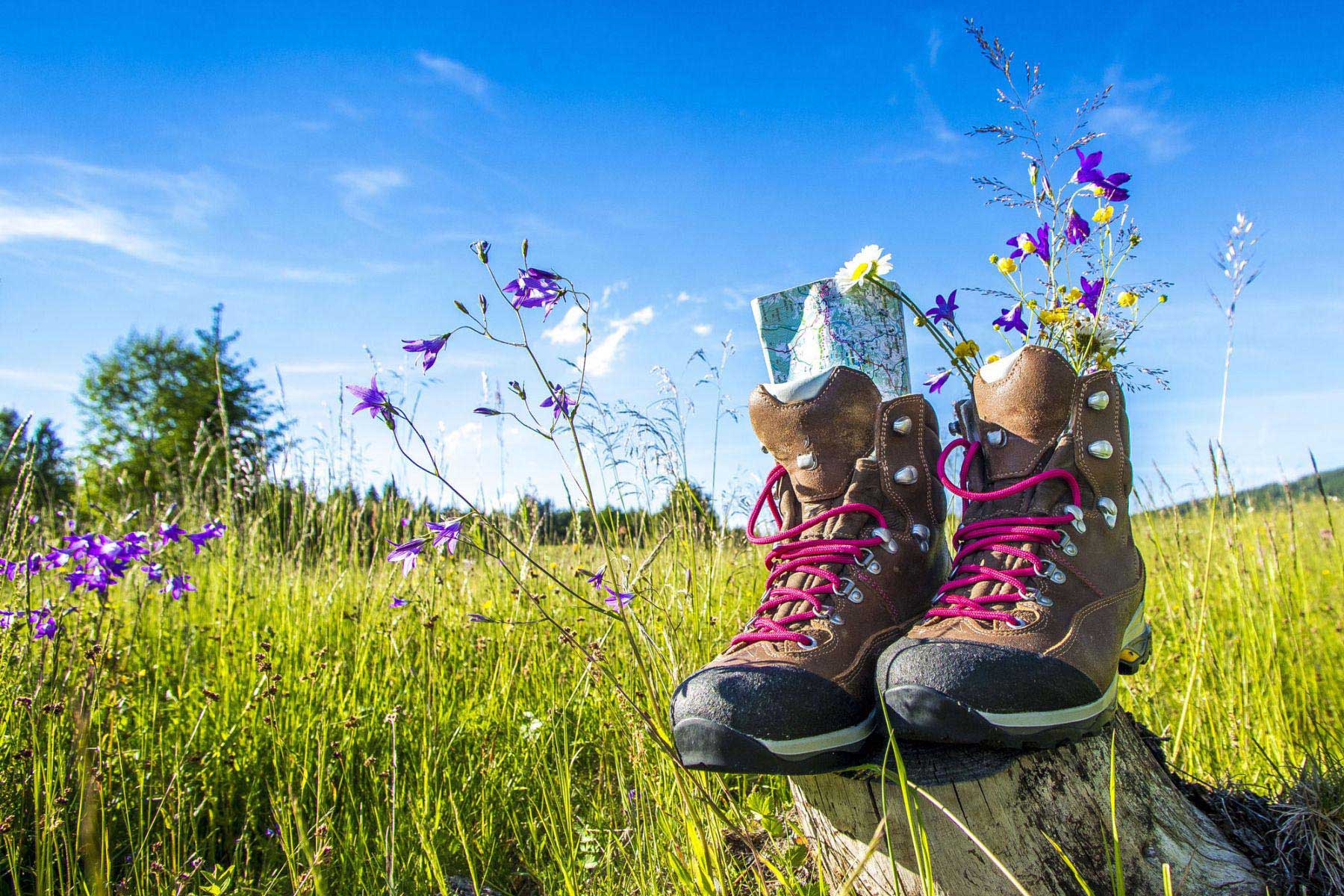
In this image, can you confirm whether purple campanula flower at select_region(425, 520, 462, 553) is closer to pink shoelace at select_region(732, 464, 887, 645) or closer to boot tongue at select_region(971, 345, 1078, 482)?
pink shoelace at select_region(732, 464, 887, 645)

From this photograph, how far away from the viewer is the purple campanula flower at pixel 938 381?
191cm

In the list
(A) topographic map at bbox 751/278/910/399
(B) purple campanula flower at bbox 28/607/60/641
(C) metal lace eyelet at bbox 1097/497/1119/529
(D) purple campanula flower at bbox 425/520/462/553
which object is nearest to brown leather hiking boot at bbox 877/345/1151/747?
(C) metal lace eyelet at bbox 1097/497/1119/529

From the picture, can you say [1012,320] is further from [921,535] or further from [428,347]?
[428,347]

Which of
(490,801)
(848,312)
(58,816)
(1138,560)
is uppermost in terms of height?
(848,312)

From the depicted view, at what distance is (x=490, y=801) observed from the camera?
2215 mm

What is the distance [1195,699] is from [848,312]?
2.01 m

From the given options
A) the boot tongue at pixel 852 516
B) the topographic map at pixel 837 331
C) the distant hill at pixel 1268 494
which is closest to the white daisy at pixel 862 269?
the topographic map at pixel 837 331

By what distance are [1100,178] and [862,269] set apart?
650 millimetres

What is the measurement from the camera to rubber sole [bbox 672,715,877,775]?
4.03ft

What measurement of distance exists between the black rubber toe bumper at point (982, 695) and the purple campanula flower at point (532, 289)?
2.89 ft

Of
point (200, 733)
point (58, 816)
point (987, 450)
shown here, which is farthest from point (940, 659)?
point (200, 733)

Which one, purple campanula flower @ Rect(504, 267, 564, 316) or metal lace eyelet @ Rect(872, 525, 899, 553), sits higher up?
purple campanula flower @ Rect(504, 267, 564, 316)

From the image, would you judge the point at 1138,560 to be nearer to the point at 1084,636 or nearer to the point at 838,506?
the point at 1084,636

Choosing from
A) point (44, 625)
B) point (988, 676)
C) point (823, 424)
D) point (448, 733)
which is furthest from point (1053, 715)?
point (44, 625)
